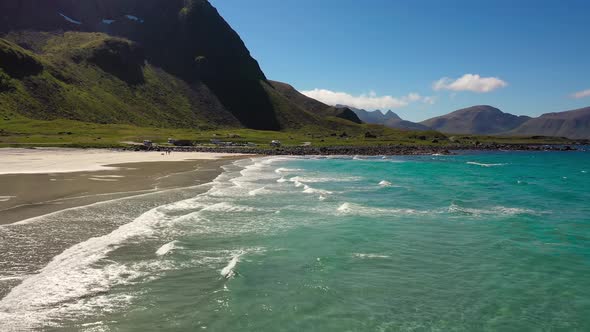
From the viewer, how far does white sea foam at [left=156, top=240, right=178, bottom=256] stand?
61.2 feet

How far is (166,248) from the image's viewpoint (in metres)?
19.3

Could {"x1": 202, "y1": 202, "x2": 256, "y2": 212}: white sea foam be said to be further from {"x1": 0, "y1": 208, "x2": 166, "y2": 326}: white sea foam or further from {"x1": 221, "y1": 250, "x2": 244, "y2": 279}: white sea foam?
{"x1": 221, "y1": 250, "x2": 244, "y2": 279}: white sea foam

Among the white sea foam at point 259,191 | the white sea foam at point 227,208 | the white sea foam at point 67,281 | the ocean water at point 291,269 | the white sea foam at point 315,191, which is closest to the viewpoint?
the white sea foam at point 67,281

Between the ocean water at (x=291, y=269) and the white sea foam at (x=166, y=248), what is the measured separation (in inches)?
6.5

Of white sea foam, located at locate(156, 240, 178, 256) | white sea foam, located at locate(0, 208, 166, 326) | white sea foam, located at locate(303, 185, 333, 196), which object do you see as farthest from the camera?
white sea foam, located at locate(303, 185, 333, 196)

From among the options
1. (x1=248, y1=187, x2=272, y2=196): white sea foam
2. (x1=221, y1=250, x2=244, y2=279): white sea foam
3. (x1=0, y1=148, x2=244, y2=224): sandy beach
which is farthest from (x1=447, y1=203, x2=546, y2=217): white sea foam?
(x1=0, y1=148, x2=244, y2=224): sandy beach

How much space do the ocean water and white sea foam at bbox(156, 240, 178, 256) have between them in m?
0.17

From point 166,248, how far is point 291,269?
20.4 ft

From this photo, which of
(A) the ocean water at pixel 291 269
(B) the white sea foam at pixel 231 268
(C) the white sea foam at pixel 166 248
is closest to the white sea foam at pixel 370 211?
(A) the ocean water at pixel 291 269

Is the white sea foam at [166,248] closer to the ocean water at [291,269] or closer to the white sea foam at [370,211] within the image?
the ocean water at [291,269]

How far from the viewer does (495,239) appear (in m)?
23.6

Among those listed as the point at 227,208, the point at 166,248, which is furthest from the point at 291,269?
the point at 227,208

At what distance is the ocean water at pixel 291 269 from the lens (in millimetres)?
12578

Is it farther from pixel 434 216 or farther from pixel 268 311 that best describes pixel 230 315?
pixel 434 216
